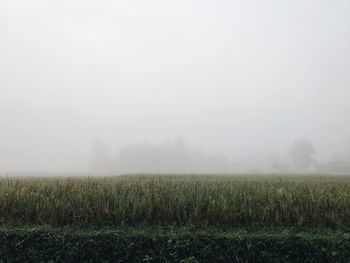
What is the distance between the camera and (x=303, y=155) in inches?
3927

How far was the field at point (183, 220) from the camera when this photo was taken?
23.1 feet

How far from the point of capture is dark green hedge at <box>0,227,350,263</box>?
6969 millimetres

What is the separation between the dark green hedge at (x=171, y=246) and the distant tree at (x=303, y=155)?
97.6 meters

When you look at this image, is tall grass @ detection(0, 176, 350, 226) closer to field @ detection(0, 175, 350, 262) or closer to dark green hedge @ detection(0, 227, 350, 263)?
field @ detection(0, 175, 350, 262)

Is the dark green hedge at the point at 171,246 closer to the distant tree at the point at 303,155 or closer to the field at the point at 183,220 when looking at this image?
the field at the point at 183,220

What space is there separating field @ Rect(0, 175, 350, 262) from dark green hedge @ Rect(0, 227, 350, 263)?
0.06ft

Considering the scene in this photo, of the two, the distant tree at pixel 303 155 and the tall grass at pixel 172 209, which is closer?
the tall grass at pixel 172 209

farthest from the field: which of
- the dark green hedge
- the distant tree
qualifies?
the distant tree

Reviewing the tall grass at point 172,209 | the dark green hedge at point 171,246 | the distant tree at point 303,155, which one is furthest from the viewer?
the distant tree at point 303,155

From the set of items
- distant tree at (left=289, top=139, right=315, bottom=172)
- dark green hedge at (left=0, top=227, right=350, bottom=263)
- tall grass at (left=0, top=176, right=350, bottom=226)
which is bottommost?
dark green hedge at (left=0, top=227, right=350, bottom=263)

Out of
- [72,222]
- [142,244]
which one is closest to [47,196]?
[72,222]

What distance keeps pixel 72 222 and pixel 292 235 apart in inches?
204

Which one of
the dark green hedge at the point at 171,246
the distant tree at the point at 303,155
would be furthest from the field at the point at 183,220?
the distant tree at the point at 303,155

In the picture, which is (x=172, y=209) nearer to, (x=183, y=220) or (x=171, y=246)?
(x=183, y=220)
